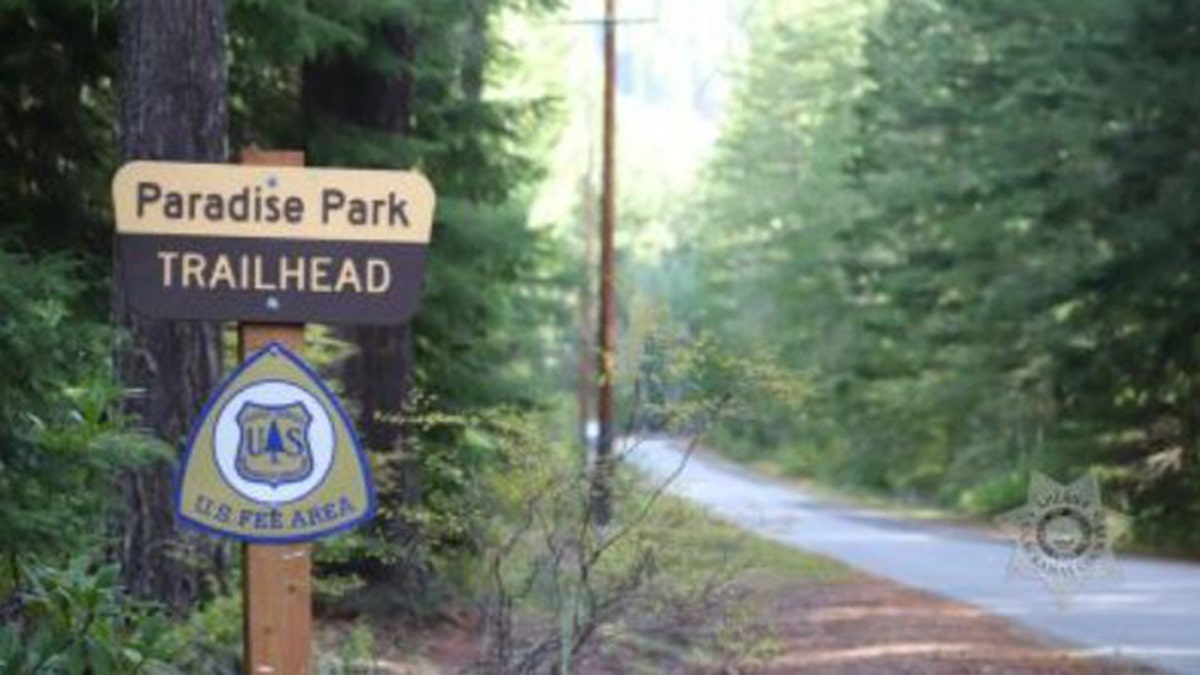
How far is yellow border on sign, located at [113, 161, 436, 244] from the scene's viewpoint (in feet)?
18.6

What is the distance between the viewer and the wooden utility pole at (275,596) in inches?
220

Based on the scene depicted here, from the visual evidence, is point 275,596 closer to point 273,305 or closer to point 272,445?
point 272,445

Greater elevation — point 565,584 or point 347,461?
point 347,461

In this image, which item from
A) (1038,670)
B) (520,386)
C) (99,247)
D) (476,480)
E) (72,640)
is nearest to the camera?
(72,640)

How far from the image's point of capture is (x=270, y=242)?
572cm

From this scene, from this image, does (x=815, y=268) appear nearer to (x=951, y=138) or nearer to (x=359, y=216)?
(x=951, y=138)

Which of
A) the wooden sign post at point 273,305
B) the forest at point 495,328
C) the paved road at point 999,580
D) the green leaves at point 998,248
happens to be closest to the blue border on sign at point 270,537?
the wooden sign post at point 273,305

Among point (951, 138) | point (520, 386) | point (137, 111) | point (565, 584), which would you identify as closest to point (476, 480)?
point (565, 584)

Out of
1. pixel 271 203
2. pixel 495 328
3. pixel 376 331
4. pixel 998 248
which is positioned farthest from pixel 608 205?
pixel 271 203

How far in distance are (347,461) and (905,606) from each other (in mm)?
13652

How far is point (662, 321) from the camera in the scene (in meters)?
9.31

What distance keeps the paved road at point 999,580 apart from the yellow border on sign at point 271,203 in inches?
144

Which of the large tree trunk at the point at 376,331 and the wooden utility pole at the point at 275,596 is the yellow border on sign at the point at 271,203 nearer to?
the wooden utility pole at the point at 275,596

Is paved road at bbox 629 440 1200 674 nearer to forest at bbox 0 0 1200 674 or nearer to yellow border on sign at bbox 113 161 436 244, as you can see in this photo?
forest at bbox 0 0 1200 674
